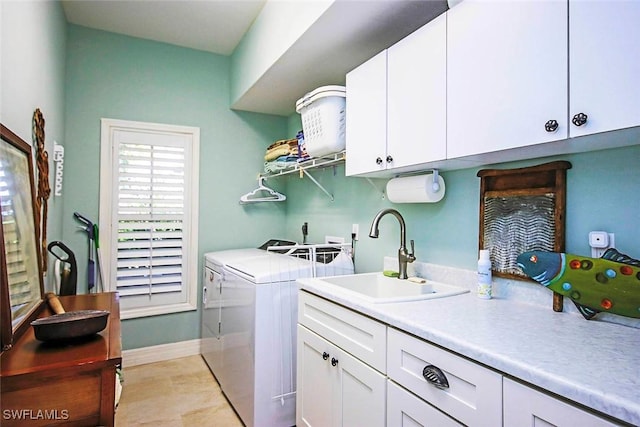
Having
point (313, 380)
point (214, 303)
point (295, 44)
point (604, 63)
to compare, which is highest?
point (295, 44)

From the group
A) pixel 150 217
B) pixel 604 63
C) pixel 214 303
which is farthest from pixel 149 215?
pixel 604 63

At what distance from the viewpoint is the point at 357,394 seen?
4.66 ft

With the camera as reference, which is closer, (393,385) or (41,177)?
(393,385)

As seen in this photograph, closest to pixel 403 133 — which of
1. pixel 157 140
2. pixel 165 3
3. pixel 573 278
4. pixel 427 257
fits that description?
pixel 427 257

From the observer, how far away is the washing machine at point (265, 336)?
204 cm

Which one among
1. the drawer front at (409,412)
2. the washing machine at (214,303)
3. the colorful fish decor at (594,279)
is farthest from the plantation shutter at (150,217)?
the colorful fish decor at (594,279)

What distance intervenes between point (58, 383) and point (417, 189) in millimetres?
1555

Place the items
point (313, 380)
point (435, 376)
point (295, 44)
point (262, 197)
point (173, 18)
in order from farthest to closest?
1. point (262, 197)
2. point (173, 18)
3. point (295, 44)
4. point (313, 380)
5. point (435, 376)

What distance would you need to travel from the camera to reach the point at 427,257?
193cm

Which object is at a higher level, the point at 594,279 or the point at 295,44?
the point at 295,44

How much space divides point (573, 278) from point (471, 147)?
0.56 m

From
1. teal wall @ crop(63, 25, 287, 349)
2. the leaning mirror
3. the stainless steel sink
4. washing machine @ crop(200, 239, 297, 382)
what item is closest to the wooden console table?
the leaning mirror

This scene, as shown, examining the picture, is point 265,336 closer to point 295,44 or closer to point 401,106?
point 401,106

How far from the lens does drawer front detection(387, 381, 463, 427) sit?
105 cm
